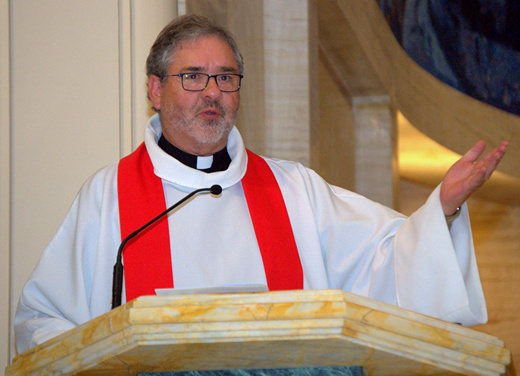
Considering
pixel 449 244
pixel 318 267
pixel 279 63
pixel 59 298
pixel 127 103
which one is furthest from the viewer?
pixel 279 63

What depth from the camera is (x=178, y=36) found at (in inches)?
130

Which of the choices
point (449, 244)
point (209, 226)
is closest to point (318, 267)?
point (209, 226)

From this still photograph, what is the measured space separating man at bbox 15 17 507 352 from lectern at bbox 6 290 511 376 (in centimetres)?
75

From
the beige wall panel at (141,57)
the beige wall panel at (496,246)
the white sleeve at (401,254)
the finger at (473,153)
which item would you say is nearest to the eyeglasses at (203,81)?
the white sleeve at (401,254)

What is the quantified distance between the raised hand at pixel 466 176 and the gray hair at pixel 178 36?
52.8 inches

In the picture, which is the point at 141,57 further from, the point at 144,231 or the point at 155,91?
the point at 144,231

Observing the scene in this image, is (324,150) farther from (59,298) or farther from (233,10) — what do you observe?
(59,298)

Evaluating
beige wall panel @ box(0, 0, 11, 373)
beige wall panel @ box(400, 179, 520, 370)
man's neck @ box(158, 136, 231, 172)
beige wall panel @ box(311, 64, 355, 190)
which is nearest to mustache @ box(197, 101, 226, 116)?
man's neck @ box(158, 136, 231, 172)

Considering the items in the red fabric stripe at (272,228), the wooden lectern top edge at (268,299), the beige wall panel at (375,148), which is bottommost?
the beige wall panel at (375,148)

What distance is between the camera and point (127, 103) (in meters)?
3.96

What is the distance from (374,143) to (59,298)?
23.2ft

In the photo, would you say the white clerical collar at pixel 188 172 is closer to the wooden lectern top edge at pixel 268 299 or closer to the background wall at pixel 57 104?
the background wall at pixel 57 104

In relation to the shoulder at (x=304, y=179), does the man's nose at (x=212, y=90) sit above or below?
above

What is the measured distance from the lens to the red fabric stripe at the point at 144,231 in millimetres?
2863
